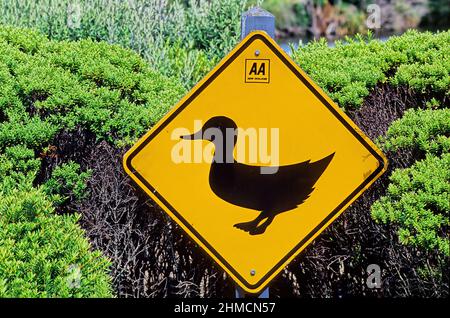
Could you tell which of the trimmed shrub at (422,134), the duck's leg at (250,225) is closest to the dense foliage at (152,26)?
the trimmed shrub at (422,134)

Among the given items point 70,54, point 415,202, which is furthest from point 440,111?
point 70,54

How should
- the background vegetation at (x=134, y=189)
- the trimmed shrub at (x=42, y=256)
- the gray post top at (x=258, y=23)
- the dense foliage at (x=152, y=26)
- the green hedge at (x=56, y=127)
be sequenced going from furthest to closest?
1. the dense foliage at (x=152, y=26)
2. the background vegetation at (x=134, y=189)
3. the green hedge at (x=56, y=127)
4. the trimmed shrub at (x=42, y=256)
5. the gray post top at (x=258, y=23)

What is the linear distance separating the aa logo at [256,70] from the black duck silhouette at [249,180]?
0.22 m

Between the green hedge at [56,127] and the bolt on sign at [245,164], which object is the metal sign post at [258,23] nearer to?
the bolt on sign at [245,164]

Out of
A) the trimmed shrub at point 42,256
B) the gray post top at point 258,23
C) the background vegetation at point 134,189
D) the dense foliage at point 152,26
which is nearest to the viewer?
the gray post top at point 258,23

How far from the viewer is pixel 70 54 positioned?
21.0ft

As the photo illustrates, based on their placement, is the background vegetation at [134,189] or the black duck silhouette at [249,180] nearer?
the black duck silhouette at [249,180]

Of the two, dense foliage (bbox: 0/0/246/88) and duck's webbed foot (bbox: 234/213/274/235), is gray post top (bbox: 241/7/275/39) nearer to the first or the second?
duck's webbed foot (bbox: 234/213/274/235)

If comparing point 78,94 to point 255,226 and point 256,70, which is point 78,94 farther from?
point 255,226

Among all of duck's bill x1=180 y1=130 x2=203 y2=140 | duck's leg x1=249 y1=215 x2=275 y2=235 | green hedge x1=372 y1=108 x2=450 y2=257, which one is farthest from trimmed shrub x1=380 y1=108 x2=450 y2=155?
duck's bill x1=180 y1=130 x2=203 y2=140

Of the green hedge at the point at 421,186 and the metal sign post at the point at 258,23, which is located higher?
the metal sign post at the point at 258,23

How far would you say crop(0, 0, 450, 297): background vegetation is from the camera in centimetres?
444

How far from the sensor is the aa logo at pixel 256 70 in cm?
379
